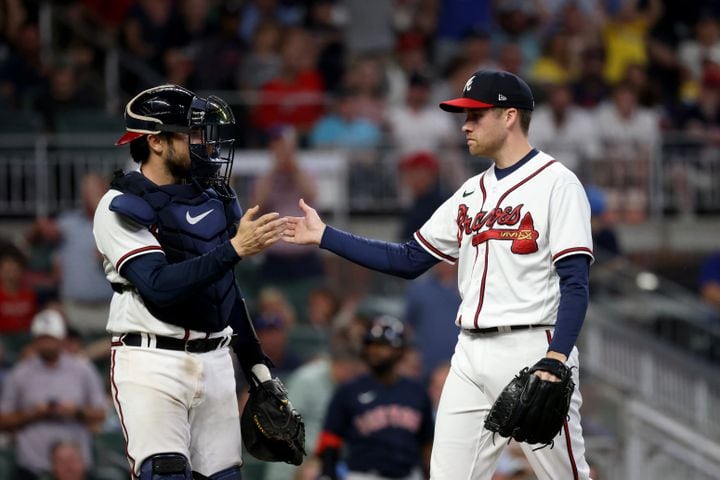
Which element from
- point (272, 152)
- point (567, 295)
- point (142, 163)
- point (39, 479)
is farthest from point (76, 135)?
point (567, 295)

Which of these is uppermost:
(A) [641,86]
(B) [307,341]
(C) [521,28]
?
(C) [521,28]

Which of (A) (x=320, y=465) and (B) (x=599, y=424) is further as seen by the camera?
(B) (x=599, y=424)

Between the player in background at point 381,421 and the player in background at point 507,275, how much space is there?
2.52 m

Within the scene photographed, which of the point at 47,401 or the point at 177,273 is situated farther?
the point at 47,401

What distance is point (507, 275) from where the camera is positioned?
576cm

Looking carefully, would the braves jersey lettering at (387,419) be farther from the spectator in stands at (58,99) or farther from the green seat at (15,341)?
the spectator in stands at (58,99)

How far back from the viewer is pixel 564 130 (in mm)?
13141

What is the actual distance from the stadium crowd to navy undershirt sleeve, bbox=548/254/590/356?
376 centimetres

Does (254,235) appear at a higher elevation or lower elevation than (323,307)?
higher

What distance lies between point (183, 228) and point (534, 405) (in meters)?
1.54

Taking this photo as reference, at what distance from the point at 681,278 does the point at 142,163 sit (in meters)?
7.86

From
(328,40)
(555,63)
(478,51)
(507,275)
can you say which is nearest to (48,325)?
(507,275)

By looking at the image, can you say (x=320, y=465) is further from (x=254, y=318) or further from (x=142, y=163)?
(x=142, y=163)

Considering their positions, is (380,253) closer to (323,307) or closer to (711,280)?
(323,307)
